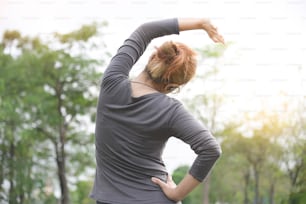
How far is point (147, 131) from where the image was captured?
1112 mm

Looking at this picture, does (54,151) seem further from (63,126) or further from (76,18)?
(76,18)

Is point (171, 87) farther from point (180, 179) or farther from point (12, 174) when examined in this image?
point (12, 174)

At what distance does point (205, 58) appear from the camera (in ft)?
32.6

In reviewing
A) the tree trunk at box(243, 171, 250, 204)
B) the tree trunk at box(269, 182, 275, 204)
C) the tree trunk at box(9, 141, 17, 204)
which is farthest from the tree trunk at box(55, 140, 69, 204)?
the tree trunk at box(269, 182, 275, 204)

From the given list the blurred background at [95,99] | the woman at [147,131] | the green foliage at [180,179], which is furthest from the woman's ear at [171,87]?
the blurred background at [95,99]

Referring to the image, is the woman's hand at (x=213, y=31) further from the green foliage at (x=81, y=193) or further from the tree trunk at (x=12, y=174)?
the tree trunk at (x=12, y=174)

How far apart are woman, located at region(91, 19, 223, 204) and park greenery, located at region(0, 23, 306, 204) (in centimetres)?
812

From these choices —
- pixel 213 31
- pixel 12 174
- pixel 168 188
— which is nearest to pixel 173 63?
pixel 213 31

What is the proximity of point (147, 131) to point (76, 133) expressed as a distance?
27.4ft

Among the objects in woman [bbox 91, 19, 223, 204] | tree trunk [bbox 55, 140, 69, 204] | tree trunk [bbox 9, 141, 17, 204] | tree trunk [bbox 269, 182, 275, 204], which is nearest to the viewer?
woman [bbox 91, 19, 223, 204]

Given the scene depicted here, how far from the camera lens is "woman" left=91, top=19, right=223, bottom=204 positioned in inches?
43.0

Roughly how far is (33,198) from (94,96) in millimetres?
1843

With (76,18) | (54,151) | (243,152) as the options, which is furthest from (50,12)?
(243,152)

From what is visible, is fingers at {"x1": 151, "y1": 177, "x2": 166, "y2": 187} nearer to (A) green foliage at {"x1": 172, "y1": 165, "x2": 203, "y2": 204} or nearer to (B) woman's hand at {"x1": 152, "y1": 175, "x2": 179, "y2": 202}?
(B) woman's hand at {"x1": 152, "y1": 175, "x2": 179, "y2": 202}
